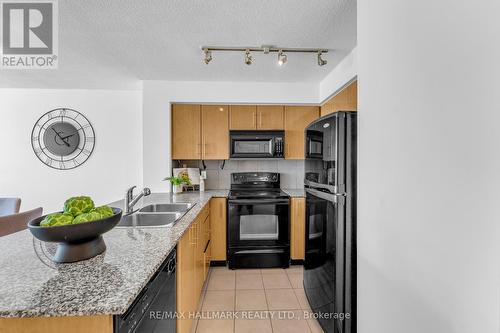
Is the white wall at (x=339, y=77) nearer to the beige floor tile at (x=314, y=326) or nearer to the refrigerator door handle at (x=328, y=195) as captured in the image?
Answer: the refrigerator door handle at (x=328, y=195)

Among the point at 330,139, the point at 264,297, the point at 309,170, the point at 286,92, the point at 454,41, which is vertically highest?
the point at 286,92

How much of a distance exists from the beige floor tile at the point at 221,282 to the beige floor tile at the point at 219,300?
8 centimetres

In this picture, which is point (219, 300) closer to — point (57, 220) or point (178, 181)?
point (178, 181)

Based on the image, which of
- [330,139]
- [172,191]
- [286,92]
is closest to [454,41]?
[330,139]

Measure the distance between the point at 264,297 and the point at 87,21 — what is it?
281 centimetres

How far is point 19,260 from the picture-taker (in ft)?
3.22

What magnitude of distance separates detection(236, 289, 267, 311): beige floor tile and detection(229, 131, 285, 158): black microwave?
5.30 ft

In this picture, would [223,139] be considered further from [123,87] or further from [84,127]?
[84,127]

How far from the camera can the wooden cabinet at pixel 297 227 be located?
9.53 feet

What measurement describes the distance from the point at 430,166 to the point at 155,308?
1.24 meters

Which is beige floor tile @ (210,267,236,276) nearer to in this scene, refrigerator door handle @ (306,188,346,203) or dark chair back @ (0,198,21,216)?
refrigerator door handle @ (306,188,346,203)

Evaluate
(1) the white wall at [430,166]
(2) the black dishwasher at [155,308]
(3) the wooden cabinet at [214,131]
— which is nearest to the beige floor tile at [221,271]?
(3) the wooden cabinet at [214,131]

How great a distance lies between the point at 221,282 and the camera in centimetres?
257

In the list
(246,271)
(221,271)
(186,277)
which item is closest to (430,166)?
(186,277)
